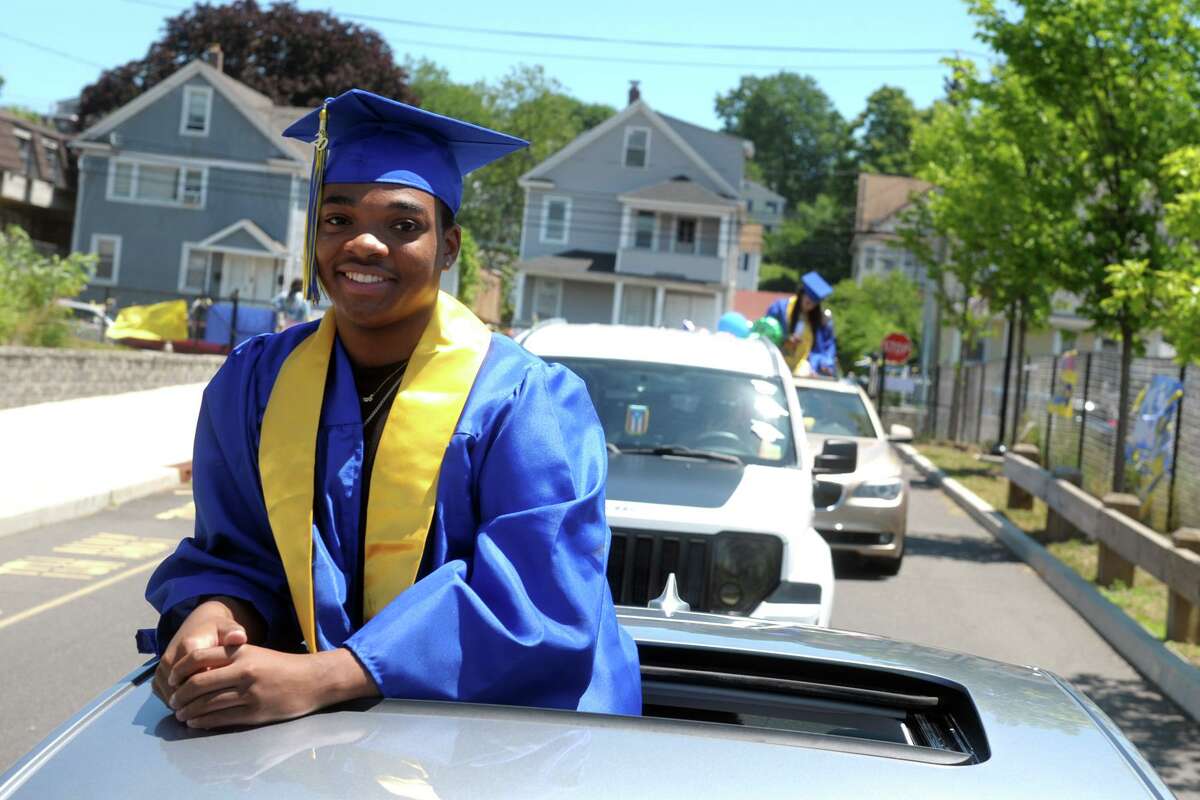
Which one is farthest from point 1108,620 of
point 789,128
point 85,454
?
point 789,128

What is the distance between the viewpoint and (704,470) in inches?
286

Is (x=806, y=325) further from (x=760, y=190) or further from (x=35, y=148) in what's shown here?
(x=760, y=190)

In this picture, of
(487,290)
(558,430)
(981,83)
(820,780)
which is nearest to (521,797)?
(820,780)

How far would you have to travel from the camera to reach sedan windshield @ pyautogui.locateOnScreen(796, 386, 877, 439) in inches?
538

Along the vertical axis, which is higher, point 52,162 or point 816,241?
point 816,241

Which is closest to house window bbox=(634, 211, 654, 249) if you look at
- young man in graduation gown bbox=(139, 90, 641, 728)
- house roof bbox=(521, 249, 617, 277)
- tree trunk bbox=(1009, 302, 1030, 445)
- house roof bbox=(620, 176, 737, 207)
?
house roof bbox=(620, 176, 737, 207)

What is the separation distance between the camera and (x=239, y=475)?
98.9 inches

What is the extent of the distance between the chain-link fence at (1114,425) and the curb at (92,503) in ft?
31.7

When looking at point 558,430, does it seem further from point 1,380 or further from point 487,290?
point 487,290

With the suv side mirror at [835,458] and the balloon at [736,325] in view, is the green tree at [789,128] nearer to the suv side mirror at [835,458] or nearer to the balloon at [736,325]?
the balloon at [736,325]

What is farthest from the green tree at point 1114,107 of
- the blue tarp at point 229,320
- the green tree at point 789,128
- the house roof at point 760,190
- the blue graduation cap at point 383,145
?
the green tree at point 789,128

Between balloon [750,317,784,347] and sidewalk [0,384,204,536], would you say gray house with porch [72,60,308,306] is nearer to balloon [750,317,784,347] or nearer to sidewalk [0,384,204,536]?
sidewalk [0,384,204,536]

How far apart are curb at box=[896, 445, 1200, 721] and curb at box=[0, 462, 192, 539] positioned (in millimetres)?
6930

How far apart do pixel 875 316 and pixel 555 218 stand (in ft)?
49.8
